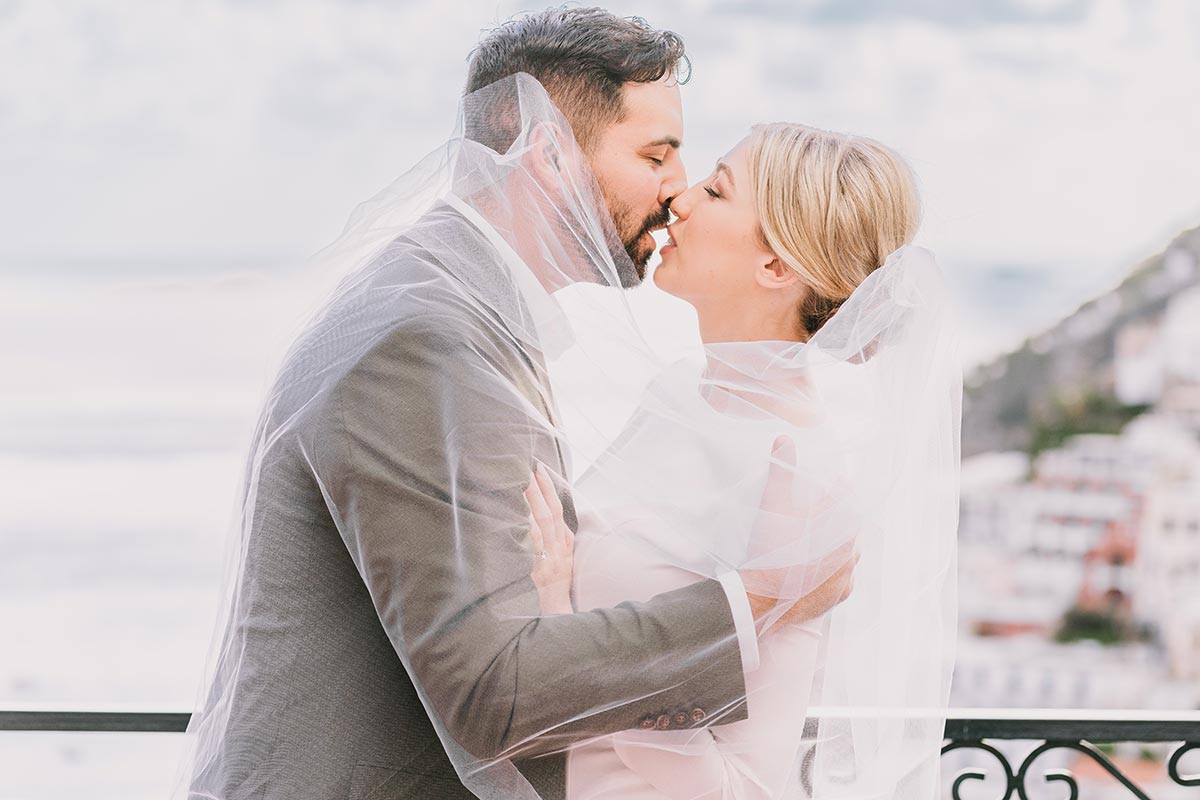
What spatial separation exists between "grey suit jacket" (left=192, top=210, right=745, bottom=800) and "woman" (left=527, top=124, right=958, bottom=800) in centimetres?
7

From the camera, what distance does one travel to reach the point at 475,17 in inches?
714

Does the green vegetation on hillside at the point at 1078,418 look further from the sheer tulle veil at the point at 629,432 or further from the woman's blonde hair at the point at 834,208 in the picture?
the sheer tulle veil at the point at 629,432

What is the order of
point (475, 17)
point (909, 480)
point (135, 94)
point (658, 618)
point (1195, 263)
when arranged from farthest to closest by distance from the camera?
point (1195, 263)
point (475, 17)
point (135, 94)
point (909, 480)
point (658, 618)

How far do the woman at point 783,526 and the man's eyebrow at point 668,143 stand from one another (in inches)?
12.0

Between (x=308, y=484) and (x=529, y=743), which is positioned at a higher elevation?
(x=308, y=484)

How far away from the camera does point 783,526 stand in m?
1.33

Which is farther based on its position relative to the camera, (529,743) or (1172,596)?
(1172,596)

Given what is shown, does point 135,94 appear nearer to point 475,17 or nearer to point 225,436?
point 475,17

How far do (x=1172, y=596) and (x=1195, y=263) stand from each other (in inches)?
238

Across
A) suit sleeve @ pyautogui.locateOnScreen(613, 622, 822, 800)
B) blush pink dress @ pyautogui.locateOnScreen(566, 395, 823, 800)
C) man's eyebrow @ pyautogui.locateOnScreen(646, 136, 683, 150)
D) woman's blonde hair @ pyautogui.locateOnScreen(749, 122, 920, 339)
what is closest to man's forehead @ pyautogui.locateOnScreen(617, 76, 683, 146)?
man's eyebrow @ pyautogui.locateOnScreen(646, 136, 683, 150)

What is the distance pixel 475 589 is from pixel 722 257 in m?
Result: 0.68

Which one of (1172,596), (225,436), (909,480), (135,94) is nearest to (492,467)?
(909,480)

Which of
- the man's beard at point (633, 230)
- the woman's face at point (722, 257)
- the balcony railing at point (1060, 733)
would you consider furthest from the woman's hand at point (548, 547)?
the balcony railing at point (1060, 733)

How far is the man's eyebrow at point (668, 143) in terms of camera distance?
5.39 feet
